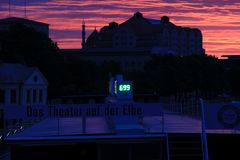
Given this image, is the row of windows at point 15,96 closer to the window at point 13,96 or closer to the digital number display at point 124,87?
the window at point 13,96

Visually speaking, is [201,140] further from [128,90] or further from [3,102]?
[3,102]

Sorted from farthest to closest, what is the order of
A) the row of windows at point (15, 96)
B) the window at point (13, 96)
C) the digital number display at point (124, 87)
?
the window at point (13, 96) < the row of windows at point (15, 96) < the digital number display at point (124, 87)

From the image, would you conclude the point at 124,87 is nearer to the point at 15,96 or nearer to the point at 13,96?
the point at 13,96

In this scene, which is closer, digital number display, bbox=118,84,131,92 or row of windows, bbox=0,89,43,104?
digital number display, bbox=118,84,131,92

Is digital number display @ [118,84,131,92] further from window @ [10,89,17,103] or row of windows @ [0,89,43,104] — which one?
window @ [10,89,17,103]

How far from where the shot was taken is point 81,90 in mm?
94125

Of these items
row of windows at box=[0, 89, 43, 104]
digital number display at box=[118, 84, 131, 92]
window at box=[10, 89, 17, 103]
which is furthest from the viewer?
window at box=[10, 89, 17, 103]

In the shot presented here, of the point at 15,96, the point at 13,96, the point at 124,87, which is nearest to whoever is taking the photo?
the point at 124,87

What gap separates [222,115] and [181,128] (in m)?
2.18

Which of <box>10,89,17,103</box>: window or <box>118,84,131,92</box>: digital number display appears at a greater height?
<box>118,84,131,92</box>: digital number display

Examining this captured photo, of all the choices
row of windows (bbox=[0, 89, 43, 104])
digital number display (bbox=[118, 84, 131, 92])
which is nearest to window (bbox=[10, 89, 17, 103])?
row of windows (bbox=[0, 89, 43, 104])

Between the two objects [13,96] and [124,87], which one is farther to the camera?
[13,96]

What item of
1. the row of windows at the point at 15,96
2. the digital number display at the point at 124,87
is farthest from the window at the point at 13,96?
the digital number display at the point at 124,87

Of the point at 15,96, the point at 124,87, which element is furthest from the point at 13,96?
the point at 124,87
